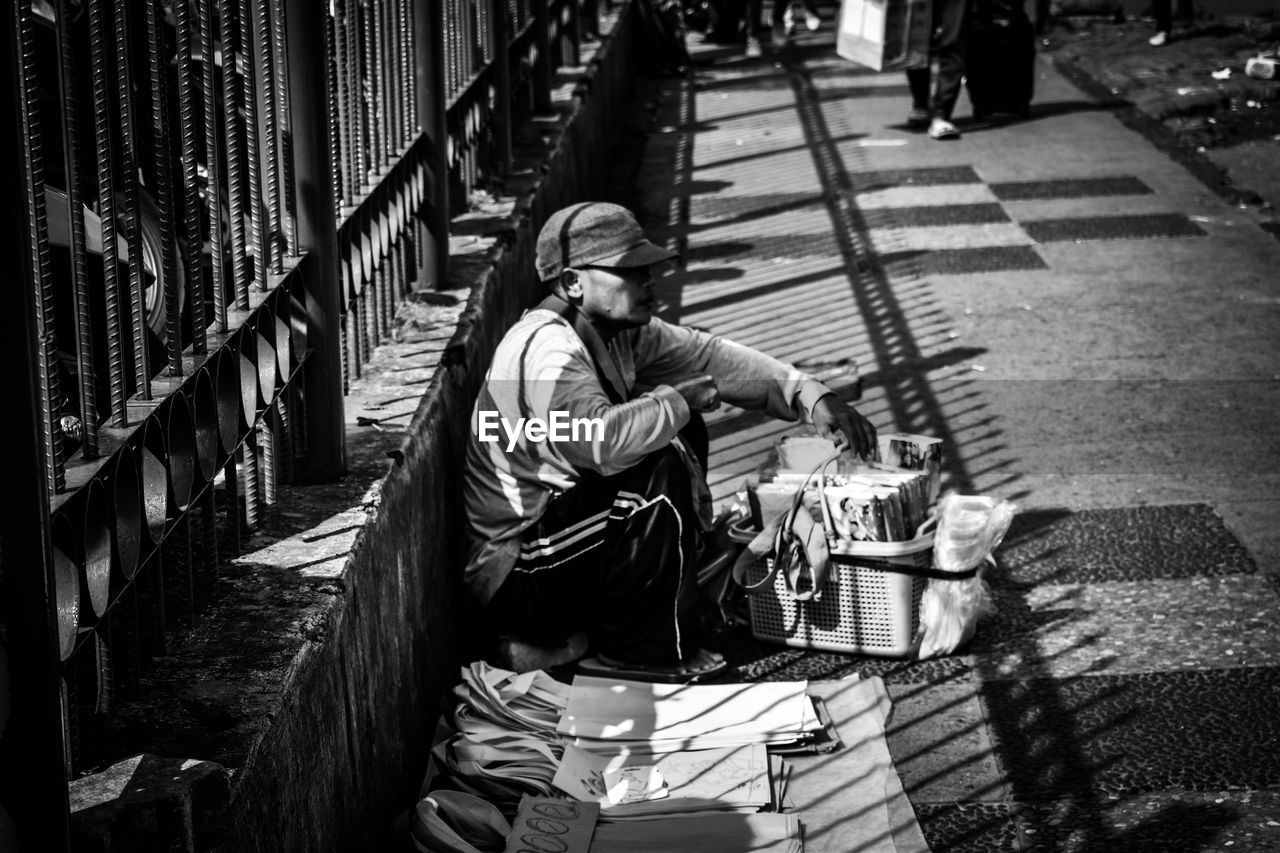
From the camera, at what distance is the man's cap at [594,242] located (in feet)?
15.1

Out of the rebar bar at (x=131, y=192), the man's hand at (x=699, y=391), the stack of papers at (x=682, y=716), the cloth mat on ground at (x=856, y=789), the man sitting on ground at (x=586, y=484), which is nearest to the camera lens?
the rebar bar at (x=131, y=192)

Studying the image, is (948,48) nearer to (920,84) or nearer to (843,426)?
(920,84)

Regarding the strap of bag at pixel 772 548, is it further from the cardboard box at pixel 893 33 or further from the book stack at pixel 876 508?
the cardboard box at pixel 893 33

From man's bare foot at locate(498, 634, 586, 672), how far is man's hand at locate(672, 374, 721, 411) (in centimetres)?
78

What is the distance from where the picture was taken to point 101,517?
94.9 inches

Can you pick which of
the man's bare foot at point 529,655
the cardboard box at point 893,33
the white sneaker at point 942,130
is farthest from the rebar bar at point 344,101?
the white sneaker at point 942,130

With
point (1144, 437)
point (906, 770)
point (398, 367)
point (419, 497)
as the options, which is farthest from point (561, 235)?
point (1144, 437)

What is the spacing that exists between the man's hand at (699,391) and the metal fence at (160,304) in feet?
3.12

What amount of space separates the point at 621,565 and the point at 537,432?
44 centimetres

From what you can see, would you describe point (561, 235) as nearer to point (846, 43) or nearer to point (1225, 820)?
point (1225, 820)

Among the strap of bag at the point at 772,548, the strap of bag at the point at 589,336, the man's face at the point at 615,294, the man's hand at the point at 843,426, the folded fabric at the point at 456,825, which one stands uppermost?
the man's face at the point at 615,294

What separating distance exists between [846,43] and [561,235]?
29.1 ft

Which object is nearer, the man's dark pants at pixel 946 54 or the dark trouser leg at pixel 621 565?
the dark trouser leg at pixel 621 565

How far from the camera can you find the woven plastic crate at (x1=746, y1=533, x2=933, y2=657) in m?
4.61
